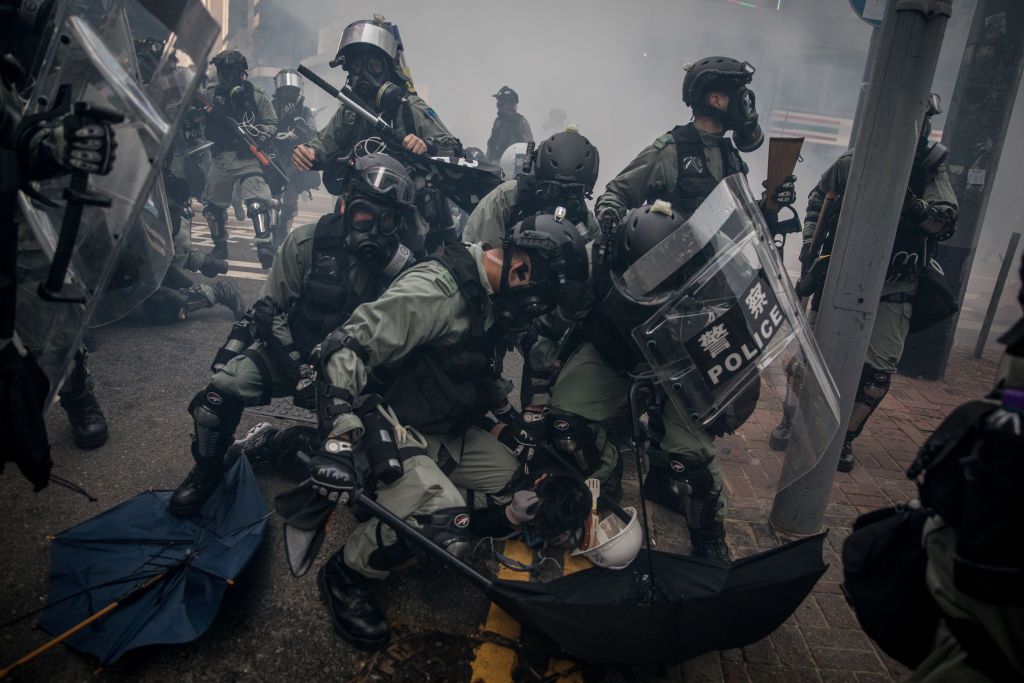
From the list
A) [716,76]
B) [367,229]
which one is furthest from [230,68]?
[716,76]

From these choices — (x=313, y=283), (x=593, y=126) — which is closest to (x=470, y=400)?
(x=313, y=283)

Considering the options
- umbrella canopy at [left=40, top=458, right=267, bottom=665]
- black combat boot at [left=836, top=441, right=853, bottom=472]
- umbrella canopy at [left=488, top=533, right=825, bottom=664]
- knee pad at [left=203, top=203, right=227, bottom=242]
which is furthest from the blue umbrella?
knee pad at [left=203, top=203, right=227, bottom=242]

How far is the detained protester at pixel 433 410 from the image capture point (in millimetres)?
2615

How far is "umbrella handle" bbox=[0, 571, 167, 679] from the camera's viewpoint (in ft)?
6.86

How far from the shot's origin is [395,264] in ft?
12.4

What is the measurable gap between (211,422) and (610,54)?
3298cm

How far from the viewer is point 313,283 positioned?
359cm

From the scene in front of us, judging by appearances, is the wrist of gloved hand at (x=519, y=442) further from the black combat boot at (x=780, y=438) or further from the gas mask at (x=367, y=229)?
the black combat boot at (x=780, y=438)

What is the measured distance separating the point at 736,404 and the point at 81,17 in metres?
2.61

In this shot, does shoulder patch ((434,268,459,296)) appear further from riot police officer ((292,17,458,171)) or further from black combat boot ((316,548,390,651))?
riot police officer ((292,17,458,171))

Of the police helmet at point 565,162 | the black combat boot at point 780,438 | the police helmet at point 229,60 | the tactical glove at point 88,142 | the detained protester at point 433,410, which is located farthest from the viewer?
the police helmet at point 229,60

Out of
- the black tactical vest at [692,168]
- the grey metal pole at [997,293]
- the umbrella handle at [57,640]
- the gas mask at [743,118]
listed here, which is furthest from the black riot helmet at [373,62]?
the grey metal pole at [997,293]

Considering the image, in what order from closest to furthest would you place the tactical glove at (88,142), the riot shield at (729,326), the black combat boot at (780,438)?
the tactical glove at (88,142)
the riot shield at (729,326)
the black combat boot at (780,438)

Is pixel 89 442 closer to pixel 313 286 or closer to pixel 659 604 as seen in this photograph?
pixel 313 286
